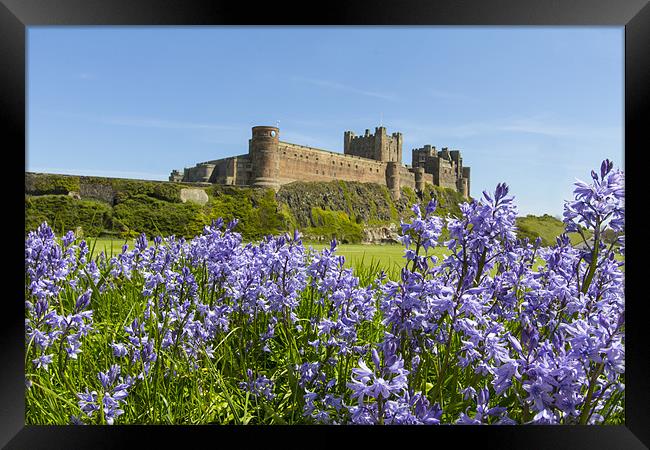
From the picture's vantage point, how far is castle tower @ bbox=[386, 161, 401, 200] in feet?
67.8

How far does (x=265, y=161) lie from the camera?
62.6 feet

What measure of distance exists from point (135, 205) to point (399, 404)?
1400 centimetres

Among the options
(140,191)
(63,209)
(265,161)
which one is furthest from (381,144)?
(63,209)

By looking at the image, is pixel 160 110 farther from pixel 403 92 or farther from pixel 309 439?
pixel 309 439

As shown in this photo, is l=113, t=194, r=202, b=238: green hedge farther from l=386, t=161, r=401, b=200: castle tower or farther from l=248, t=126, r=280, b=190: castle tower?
l=386, t=161, r=401, b=200: castle tower

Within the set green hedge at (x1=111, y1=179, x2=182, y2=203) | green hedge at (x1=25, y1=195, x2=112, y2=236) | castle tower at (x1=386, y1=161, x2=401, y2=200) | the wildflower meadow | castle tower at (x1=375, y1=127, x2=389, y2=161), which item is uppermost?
castle tower at (x1=375, y1=127, x2=389, y2=161)

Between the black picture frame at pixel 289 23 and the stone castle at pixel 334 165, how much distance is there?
51.1 feet

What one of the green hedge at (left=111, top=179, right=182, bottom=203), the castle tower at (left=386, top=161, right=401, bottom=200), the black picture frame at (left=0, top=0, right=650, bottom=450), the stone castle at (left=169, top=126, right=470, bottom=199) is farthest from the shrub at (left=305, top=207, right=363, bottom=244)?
the black picture frame at (left=0, top=0, right=650, bottom=450)

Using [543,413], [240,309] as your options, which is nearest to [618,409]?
[543,413]

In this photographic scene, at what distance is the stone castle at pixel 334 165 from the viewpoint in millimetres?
19812

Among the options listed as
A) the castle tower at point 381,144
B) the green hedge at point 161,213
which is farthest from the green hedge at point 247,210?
the castle tower at point 381,144

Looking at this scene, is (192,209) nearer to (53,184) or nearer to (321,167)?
(53,184)

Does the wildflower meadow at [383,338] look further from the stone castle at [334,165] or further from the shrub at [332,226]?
the stone castle at [334,165]

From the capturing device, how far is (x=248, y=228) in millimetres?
13531
